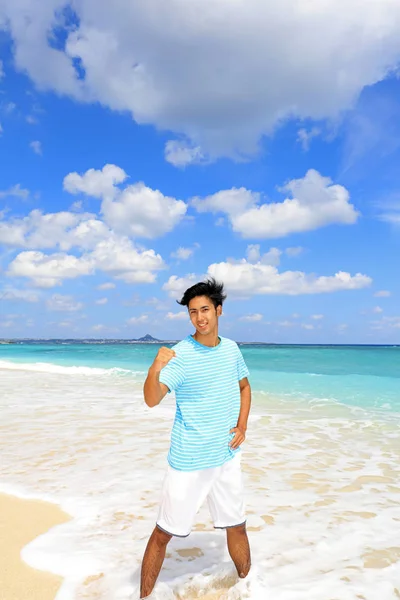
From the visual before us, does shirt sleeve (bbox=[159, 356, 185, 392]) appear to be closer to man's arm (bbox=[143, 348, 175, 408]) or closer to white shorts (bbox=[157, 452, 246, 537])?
man's arm (bbox=[143, 348, 175, 408])

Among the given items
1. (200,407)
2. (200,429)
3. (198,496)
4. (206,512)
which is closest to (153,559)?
(198,496)

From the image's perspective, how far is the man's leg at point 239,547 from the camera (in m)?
3.34

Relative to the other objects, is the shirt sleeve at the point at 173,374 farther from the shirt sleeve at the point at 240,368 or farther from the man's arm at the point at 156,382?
the shirt sleeve at the point at 240,368

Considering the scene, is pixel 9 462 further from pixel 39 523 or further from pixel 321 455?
pixel 321 455

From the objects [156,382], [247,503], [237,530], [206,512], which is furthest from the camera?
[247,503]

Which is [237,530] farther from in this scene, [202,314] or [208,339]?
[202,314]

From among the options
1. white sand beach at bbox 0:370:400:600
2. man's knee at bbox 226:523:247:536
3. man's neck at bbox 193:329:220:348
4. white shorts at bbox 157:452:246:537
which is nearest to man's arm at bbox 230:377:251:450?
white shorts at bbox 157:452:246:537

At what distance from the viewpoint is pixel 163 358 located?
293 cm

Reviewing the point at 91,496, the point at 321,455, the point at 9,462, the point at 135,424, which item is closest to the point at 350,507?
the point at 321,455

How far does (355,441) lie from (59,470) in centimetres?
556

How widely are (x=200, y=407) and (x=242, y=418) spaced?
17.0 inches

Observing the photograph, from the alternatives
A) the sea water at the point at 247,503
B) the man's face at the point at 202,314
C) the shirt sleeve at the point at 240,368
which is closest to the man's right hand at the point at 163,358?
the man's face at the point at 202,314

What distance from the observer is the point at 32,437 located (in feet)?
27.9

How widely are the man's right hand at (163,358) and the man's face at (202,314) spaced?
0.95ft
